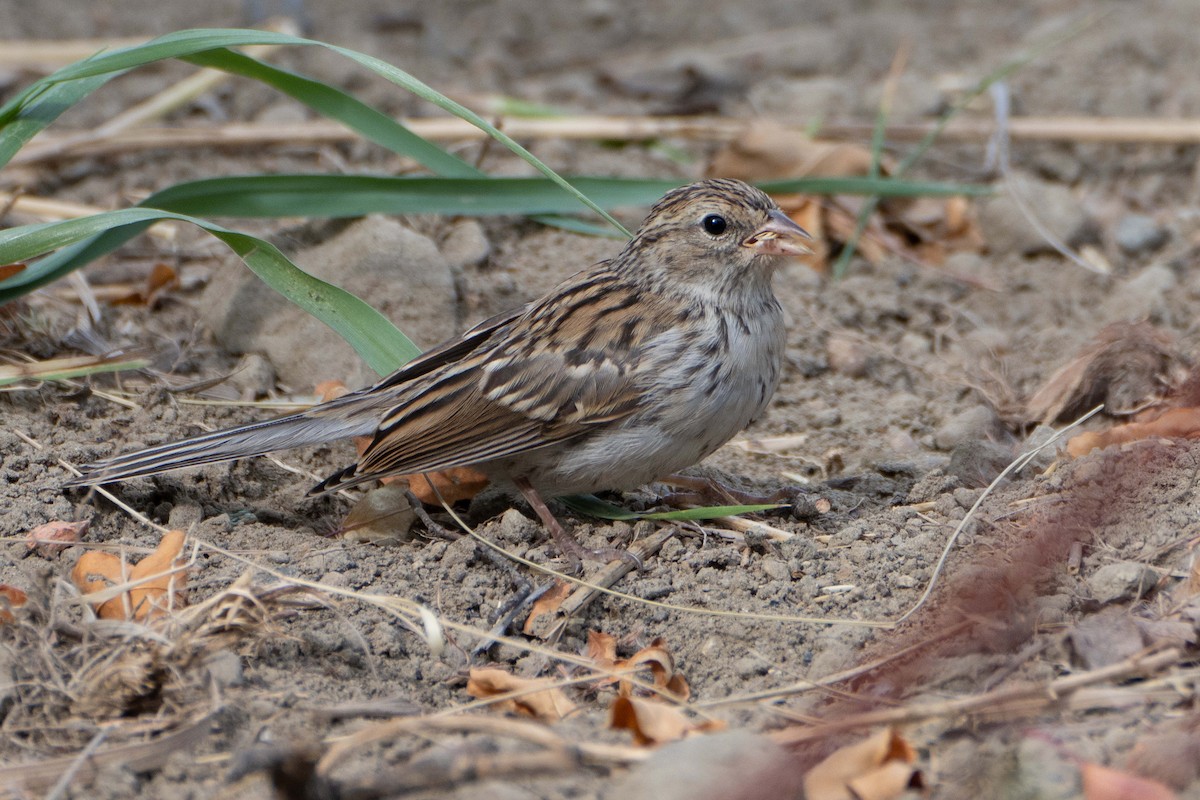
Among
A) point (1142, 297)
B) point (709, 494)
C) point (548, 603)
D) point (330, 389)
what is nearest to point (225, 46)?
point (330, 389)

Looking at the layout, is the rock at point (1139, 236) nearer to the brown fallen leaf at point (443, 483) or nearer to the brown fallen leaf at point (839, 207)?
the brown fallen leaf at point (839, 207)

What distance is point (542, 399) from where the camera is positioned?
14.3 feet

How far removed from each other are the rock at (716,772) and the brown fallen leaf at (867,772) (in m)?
0.07

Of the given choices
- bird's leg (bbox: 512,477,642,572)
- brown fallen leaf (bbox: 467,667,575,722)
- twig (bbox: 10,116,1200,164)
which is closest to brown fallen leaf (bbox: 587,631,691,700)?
brown fallen leaf (bbox: 467,667,575,722)

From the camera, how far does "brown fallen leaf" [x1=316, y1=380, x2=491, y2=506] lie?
4.67m

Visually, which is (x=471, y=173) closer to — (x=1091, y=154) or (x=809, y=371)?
(x=809, y=371)

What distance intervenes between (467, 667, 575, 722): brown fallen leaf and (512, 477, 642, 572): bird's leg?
699 millimetres

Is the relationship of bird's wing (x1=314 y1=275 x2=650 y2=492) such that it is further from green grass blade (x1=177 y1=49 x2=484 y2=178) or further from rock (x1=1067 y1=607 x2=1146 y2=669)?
rock (x1=1067 y1=607 x2=1146 y2=669)

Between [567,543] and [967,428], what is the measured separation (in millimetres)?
1708

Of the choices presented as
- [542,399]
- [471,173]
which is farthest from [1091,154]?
[542,399]

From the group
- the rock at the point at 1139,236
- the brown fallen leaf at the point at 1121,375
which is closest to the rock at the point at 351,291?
the brown fallen leaf at the point at 1121,375

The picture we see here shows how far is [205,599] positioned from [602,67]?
5377mm

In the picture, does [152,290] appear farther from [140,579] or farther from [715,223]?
[715,223]

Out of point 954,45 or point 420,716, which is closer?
point 420,716
